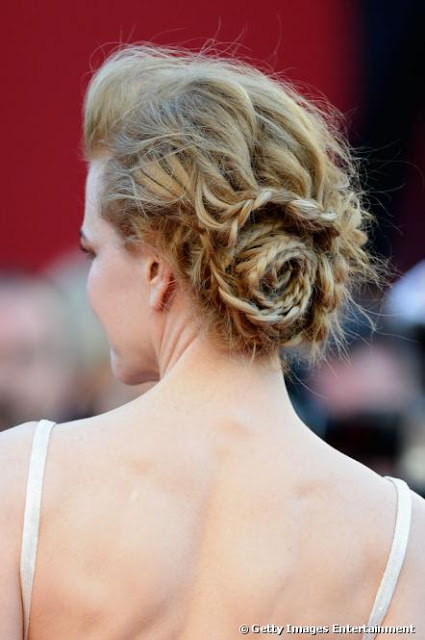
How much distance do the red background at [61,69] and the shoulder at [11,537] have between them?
13.5ft

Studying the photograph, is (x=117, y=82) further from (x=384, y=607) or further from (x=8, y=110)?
(x=8, y=110)

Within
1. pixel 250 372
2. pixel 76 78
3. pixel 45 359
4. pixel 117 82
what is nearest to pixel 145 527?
pixel 250 372

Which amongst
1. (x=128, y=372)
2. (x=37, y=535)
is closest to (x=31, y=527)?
(x=37, y=535)

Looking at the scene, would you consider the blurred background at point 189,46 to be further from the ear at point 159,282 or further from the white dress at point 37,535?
the white dress at point 37,535

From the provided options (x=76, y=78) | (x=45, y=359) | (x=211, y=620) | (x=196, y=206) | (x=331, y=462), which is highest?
(x=196, y=206)

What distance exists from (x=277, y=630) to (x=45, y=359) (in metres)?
2.67

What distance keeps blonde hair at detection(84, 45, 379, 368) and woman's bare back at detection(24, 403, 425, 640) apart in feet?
0.60

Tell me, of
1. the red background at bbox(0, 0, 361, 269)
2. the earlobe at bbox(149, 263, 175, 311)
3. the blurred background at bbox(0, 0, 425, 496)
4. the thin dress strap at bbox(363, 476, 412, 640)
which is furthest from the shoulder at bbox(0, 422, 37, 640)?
the red background at bbox(0, 0, 361, 269)

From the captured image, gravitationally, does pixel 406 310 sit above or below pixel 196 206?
below

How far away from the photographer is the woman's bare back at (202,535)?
1391mm

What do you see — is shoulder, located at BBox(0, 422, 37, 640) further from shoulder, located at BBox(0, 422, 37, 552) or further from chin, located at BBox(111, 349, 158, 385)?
chin, located at BBox(111, 349, 158, 385)

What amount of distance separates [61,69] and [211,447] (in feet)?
14.3

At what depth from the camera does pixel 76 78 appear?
5.46 metres

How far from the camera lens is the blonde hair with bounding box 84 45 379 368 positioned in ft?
4.76
